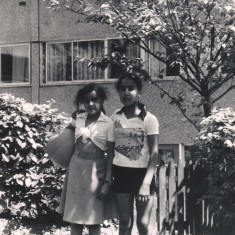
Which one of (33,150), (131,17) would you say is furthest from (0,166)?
(131,17)

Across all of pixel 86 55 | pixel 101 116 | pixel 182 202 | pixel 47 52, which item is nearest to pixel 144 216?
pixel 101 116

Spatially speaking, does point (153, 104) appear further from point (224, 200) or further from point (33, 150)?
point (224, 200)

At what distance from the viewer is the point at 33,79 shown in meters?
15.4

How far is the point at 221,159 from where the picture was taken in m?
6.05

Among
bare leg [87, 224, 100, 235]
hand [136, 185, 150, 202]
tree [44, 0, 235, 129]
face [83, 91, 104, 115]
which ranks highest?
tree [44, 0, 235, 129]

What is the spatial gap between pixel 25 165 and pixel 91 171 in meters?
2.74

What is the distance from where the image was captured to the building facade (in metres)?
14.8

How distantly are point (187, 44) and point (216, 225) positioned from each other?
2.51m

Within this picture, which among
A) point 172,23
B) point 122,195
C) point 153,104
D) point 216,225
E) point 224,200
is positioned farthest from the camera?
point 153,104

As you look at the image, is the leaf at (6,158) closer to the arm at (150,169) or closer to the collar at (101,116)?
the collar at (101,116)

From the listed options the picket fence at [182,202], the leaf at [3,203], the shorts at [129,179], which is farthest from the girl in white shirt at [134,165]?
the leaf at [3,203]

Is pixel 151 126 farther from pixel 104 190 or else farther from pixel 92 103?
pixel 104 190

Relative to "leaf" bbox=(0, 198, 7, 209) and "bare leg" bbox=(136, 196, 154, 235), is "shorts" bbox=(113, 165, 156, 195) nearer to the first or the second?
"bare leg" bbox=(136, 196, 154, 235)

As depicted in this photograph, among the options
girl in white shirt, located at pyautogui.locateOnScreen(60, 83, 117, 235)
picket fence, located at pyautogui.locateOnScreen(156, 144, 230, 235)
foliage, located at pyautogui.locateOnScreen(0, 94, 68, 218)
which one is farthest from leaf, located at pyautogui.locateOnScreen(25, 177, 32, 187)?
girl in white shirt, located at pyautogui.locateOnScreen(60, 83, 117, 235)
